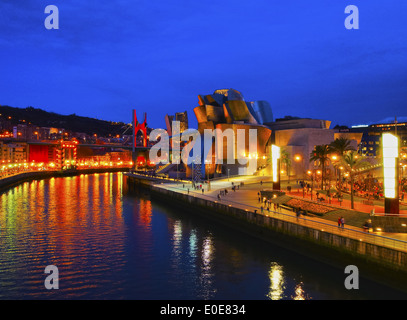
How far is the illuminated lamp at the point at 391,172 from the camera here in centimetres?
1897

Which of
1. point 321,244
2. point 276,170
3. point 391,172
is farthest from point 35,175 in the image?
point 391,172

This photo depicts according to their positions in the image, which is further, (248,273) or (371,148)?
(371,148)

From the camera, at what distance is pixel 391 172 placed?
765 inches

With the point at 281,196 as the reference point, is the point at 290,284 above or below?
below

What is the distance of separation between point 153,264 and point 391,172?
15071 mm

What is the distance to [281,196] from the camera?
30969mm

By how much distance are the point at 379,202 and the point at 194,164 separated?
40.3 metres

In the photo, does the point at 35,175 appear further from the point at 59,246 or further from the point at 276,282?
the point at 276,282

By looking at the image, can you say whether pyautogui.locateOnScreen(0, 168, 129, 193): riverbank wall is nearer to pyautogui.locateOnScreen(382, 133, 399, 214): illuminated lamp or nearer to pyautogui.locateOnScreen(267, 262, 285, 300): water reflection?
pyautogui.locateOnScreen(267, 262, 285, 300): water reflection

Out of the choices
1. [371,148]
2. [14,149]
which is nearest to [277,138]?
[371,148]

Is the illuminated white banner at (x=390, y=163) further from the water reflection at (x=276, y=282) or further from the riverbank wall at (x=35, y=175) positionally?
the riverbank wall at (x=35, y=175)
